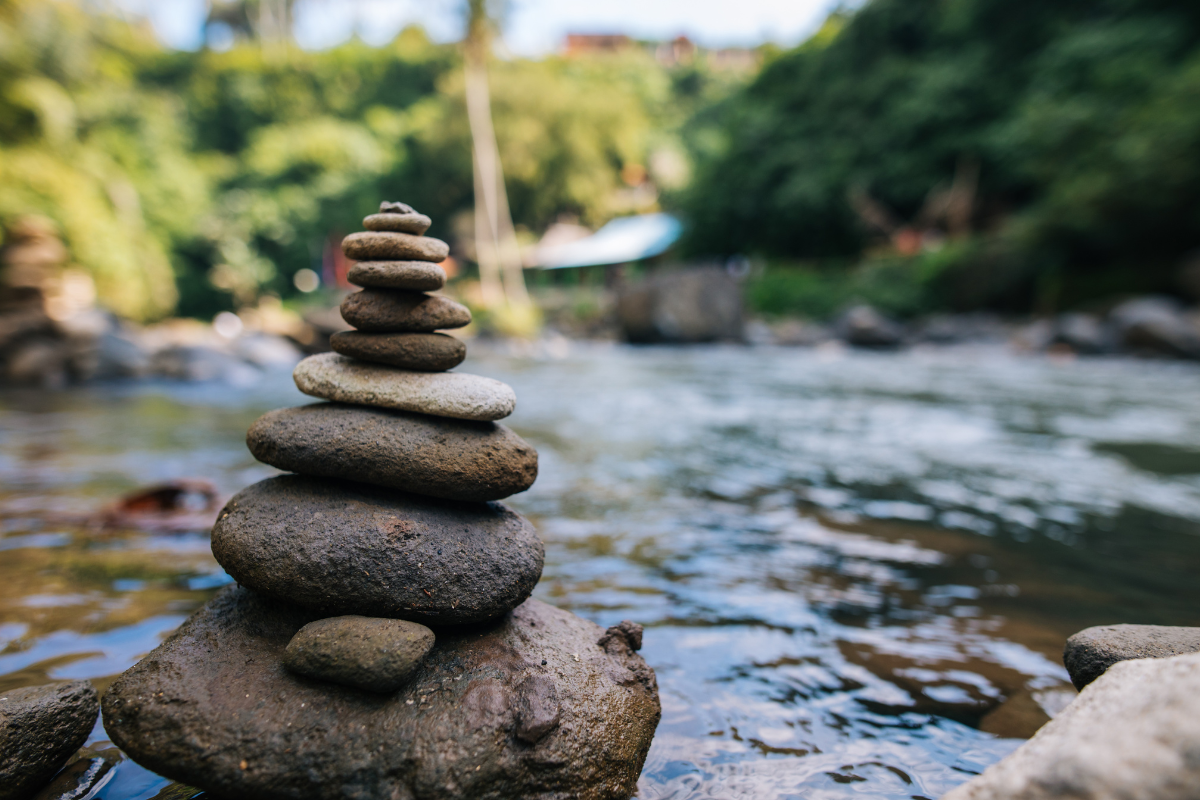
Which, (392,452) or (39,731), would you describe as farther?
(392,452)

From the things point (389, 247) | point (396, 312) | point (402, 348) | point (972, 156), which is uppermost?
point (972, 156)

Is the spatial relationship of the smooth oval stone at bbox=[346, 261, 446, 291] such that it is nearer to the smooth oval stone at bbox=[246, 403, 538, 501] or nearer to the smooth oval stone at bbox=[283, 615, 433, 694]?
the smooth oval stone at bbox=[246, 403, 538, 501]

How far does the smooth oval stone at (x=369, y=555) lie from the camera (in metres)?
2.15

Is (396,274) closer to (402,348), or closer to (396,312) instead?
(396,312)

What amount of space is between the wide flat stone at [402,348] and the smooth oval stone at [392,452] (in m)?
0.22

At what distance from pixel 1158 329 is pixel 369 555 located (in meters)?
20.4

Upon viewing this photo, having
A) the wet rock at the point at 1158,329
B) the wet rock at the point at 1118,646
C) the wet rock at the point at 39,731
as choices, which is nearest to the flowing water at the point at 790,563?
the wet rock at the point at 39,731

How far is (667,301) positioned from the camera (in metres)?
24.2

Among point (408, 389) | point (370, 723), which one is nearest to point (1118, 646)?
point (370, 723)

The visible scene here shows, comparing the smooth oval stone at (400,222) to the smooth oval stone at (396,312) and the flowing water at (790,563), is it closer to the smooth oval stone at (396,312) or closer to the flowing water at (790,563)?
the smooth oval stone at (396,312)

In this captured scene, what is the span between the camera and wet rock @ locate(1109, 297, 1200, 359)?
16.1 meters

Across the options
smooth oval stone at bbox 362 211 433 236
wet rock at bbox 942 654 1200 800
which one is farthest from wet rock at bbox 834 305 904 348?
wet rock at bbox 942 654 1200 800

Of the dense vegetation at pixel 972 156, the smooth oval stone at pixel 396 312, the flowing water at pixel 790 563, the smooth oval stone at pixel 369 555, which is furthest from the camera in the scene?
the dense vegetation at pixel 972 156

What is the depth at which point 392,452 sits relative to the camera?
2404mm
